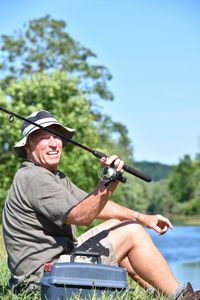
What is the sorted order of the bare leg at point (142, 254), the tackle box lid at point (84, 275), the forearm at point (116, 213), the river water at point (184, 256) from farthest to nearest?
the river water at point (184, 256) < the forearm at point (116, 213) < the bare leg at point (142, 254) < the tackle box lid at point (84, 275)

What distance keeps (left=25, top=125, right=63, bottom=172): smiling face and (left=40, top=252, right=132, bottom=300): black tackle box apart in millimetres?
788

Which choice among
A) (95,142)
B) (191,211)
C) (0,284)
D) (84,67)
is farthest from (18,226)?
(191,211)

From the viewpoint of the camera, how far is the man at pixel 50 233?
4.56 meters

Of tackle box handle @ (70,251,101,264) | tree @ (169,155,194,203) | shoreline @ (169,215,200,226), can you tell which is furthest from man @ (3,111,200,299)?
tree @ (169,155,194,203)

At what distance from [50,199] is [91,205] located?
0.28 m

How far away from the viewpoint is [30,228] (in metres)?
4.69

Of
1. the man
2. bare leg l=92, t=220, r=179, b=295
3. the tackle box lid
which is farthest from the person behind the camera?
bare leg l=92, t=220, r=179, b=295

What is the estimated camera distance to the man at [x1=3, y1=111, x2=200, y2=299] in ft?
15.0

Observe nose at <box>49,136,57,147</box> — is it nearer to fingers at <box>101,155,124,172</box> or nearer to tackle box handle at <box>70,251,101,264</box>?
fingers at <box>101,155,124,172</box>

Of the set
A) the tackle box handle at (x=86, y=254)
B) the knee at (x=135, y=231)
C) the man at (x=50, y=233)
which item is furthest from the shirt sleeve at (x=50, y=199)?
the knee at (x=135, y=231)

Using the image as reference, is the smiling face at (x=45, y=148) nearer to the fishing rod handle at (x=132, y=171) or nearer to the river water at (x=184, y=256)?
the fishing rod handle at (x=132, y=171)

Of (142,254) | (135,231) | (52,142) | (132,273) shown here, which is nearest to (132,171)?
(135,231)

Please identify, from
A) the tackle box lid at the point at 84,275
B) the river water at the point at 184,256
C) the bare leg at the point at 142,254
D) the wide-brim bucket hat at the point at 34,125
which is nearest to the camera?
the tackle box lid at the point at 84,275

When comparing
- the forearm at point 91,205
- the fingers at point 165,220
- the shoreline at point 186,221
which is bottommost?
the forearm at point 91,205
